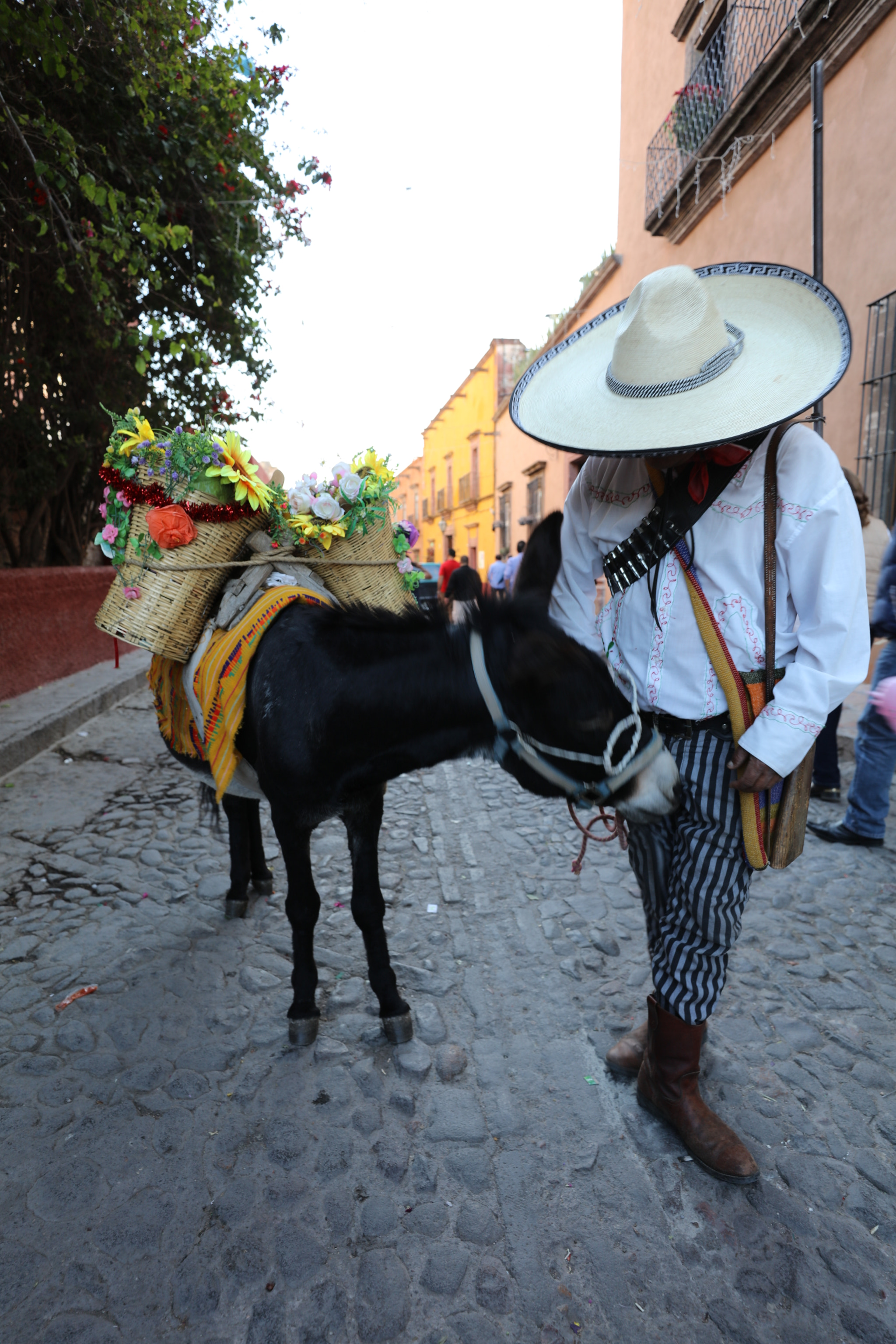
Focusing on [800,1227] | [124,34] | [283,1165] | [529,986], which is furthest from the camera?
[124,34]

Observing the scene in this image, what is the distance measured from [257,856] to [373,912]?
1101 millimetres

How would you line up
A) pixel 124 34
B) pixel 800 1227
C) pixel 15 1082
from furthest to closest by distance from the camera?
A: pixel 124 34
pixel 15 1082
pixel 800 1227

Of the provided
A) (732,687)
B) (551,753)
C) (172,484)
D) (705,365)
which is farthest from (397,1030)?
(705,365)

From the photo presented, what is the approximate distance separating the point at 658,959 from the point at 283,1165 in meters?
1.15

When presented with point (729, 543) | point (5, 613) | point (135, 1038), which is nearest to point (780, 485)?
point (729, 543)

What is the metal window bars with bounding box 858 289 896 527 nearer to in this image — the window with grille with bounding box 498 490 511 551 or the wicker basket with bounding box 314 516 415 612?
the wicker basket with bounding box 314 516 415 612

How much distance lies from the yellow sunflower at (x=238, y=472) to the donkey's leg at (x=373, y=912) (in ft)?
3.88

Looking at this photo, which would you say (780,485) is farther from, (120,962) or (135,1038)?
(120,962)

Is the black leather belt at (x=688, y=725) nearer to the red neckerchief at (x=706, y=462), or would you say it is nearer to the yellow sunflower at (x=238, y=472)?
the red neckerchief at (x=706, y=462)

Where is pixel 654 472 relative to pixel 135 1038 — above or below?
above

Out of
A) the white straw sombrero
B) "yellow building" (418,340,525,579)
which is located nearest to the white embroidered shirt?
the white straw sombrero

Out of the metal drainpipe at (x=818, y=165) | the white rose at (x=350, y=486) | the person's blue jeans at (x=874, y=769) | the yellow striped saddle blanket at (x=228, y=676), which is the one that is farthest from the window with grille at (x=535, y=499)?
the yellow striped saddle blanket at (x=228, y=676)

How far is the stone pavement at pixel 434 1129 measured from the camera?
5.14ft

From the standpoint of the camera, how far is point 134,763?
5.49m
